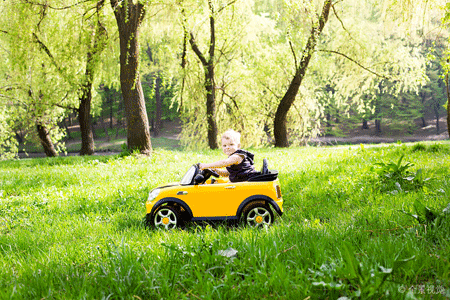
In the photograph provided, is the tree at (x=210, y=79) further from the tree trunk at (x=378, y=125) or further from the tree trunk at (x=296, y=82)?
the tree trunk at (x=378, y=125)

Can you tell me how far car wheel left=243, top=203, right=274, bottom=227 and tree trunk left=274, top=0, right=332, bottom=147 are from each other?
32.2 feet

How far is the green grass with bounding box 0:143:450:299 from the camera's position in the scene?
1907 mm

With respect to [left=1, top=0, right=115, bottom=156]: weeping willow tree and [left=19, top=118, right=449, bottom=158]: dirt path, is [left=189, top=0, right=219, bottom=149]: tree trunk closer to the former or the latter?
[left=1, top=0, right=115, bottom=156]: weeping willow tree

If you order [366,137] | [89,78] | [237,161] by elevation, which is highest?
[89,78]

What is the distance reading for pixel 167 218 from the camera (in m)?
3.79

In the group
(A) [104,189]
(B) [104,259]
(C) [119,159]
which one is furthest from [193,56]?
(B) [104,259]

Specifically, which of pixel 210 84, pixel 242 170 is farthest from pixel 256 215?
pixel 210 84

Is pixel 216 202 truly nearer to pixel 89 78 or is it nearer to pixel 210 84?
pixel 210 84

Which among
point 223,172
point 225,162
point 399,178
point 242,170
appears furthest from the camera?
point 223,172

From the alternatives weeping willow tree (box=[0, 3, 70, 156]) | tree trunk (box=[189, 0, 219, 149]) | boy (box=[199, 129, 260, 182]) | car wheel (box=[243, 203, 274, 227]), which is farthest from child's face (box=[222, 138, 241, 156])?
tree trunk (box=[189, 0, 219, 149])

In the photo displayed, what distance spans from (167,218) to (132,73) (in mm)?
7935

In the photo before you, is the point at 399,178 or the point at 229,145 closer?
the point at 229,145

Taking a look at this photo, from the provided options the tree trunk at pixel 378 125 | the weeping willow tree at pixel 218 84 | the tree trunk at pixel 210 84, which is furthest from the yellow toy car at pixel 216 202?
the tree trunk at pixel 378 125

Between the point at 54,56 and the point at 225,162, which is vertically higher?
the point at 54,56
